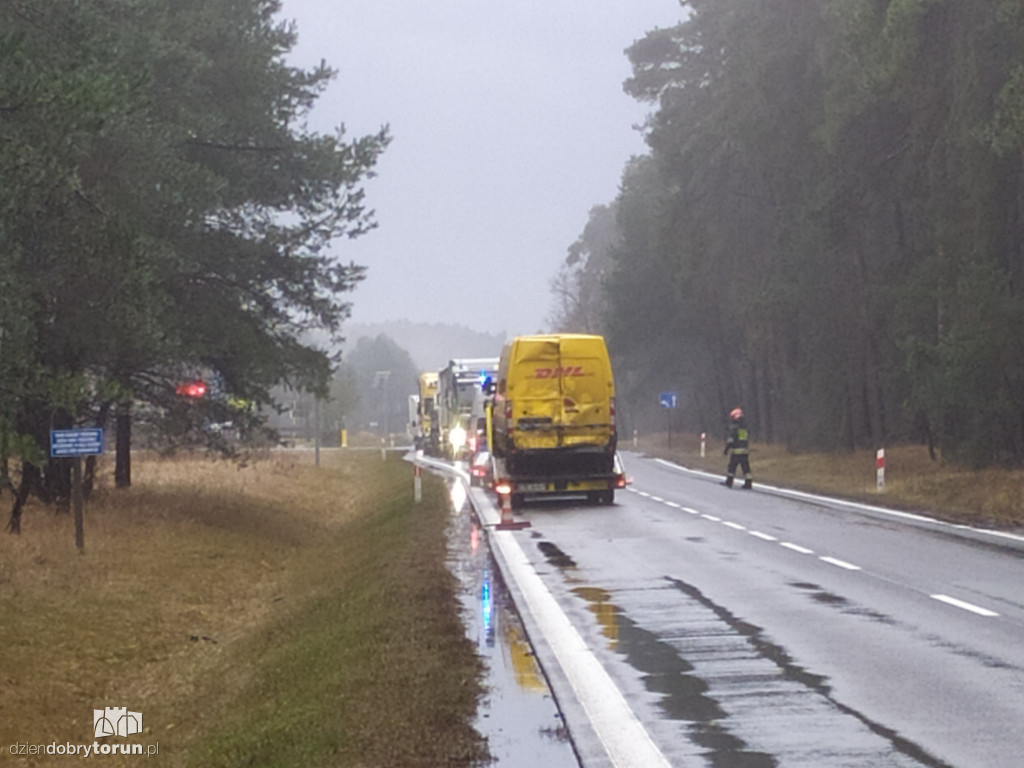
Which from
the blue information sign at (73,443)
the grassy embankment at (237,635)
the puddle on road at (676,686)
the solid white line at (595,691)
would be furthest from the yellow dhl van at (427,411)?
the puddle on road at (676,686)

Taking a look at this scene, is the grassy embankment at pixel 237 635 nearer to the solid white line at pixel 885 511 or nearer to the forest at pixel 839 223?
the solid white line at pixel 885 511

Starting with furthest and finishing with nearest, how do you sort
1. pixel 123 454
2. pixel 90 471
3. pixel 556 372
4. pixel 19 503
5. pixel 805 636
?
pixel 123 454 → pixel 90 471 → pixel 556 372 → pixel 19 503 → pixel 805 636

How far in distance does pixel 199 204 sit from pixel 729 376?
49.7m

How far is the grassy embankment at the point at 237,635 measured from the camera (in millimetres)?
10188

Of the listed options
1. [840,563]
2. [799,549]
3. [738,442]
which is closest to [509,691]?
[840,563]

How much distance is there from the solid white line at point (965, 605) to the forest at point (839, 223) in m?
13.2

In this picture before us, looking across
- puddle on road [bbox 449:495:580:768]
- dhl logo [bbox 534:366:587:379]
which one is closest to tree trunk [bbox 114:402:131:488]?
dhl logo [bbox 534:366:587:379]

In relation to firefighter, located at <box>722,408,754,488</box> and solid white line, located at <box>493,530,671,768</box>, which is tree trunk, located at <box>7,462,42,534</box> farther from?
firefighter, located at <box>722,408,754,488</box>

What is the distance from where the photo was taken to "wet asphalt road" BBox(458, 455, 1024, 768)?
885 centimetres

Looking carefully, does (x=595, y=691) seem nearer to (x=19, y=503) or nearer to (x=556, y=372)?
(x=19, y=503)

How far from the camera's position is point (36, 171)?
17766mm

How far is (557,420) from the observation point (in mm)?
31094

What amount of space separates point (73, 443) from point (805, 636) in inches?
526

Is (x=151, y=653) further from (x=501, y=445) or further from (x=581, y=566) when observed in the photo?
(x=501, y=445)
